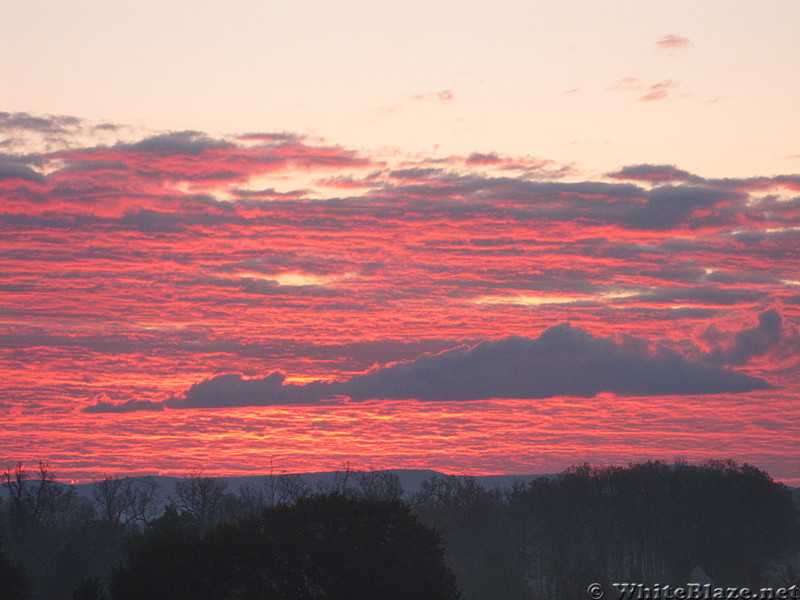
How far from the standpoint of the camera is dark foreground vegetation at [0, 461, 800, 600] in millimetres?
69250

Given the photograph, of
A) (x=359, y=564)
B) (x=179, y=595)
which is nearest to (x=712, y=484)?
(x=359, y=564)

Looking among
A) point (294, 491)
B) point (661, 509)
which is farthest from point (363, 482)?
point (661, 509)

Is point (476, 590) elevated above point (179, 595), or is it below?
below

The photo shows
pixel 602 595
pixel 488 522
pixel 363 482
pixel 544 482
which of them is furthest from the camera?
pixel 363 482

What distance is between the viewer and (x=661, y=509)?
147875 mm

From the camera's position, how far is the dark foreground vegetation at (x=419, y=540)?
227 ft

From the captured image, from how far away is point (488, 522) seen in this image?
4850 inches

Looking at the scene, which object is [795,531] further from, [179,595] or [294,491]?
[179,595]

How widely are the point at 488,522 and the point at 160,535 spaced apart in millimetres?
60221

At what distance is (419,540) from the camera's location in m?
72.4

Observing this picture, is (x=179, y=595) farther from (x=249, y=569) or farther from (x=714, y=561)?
(x=714, y=561)

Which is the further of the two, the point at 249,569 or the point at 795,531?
the point at 795,531

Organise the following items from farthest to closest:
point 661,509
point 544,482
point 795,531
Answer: point 544,482, point 661,509, point 795,531

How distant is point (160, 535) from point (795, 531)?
99.5 m
